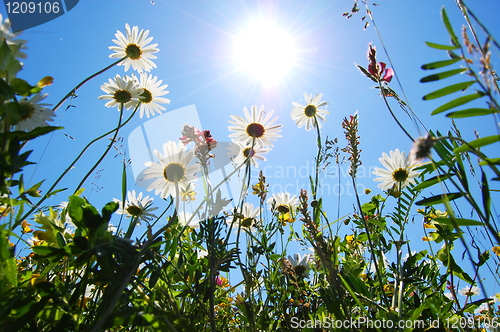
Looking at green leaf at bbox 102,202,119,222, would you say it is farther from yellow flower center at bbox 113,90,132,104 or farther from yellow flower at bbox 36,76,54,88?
yellow flower center at bbox 113,90,132,104

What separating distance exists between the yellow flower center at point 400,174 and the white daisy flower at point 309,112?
1.03 m

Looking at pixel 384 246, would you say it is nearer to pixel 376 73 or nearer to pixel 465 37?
pixel 376 73

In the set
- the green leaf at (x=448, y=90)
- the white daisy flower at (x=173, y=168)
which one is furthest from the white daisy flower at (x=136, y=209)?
the green leaf at (x=448, y=90)

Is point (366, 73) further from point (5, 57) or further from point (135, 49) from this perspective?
point (135, 49)

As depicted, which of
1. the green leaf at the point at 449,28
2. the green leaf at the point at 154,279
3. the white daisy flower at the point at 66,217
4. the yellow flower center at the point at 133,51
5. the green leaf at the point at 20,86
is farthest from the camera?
the yellow flower center at the point at 133,51

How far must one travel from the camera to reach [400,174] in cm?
196

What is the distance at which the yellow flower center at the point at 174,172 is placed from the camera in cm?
155

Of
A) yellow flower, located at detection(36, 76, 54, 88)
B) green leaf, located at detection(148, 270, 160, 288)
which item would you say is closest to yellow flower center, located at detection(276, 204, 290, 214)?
green leaf, located at detection(148, 270, 160, 288)

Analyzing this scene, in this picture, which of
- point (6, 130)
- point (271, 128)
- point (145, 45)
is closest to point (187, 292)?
point (6, 130)

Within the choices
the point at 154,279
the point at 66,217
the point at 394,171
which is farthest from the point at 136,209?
the point at 394,171

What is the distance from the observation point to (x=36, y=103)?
2.97ft

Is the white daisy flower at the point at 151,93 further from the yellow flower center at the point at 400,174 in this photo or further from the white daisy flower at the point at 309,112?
the yellow flower center at the point at 400,174

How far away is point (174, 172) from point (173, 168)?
1.1 inches

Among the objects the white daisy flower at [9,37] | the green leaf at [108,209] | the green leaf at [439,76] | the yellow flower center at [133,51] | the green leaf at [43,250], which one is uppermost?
the yellow flower center at [133,51]
